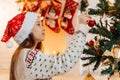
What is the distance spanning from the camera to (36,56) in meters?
1.36

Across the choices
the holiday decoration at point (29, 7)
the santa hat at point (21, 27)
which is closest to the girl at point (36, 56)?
the santa hat at point (21, 27)

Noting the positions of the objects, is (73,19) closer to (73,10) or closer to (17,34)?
(73,10)

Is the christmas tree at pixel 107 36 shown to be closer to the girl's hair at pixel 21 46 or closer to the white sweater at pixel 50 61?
the white sweater at pixel 50 61

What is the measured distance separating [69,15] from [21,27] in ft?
4.01

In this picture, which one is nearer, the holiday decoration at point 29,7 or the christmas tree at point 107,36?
the christmas tree at point 107,36

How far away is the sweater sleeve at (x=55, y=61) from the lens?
1324 mm

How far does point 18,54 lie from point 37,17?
0.23 m

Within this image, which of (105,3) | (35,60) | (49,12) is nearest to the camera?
(35,60)

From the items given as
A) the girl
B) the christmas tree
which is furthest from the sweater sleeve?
the christmas tree

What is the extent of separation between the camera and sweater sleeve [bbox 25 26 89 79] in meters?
1.32

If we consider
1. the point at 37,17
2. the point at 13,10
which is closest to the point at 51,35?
the point at 13,10

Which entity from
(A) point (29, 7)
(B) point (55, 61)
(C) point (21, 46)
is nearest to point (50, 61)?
(B) point (55, 61)

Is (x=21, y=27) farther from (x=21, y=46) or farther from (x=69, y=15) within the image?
(x=69, y=15)

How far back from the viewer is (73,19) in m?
2.73
